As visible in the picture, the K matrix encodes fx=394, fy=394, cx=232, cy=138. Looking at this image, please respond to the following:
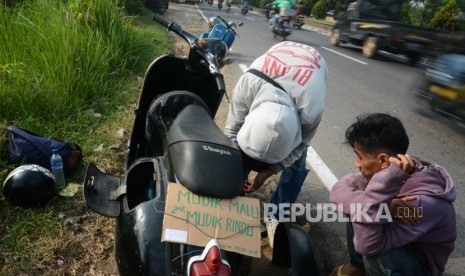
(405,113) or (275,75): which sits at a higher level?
(275,75)

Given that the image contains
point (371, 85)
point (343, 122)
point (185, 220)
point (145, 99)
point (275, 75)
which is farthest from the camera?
point (371, 85)

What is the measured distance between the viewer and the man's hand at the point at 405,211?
1.72m

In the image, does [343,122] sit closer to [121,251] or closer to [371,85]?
[371,85]

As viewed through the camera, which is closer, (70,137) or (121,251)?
(121,251)

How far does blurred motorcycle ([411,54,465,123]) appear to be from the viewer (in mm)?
4547

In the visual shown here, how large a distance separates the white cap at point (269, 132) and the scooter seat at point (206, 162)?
0.67 ft

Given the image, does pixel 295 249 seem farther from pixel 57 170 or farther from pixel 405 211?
pixel 57 170

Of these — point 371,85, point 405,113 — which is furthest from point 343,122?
point 371,85

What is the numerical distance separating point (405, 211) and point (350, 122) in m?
3.66

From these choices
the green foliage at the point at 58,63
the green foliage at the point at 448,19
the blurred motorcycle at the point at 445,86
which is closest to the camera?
the green foliage at the point at 58,63

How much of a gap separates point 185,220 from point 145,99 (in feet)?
4.81

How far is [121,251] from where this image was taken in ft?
5.30

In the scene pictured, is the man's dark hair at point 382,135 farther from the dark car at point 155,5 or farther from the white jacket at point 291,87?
the dark car at point 155,5

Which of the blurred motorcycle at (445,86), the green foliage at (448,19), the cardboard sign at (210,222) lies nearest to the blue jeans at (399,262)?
the cardboard sign at (210,222)
